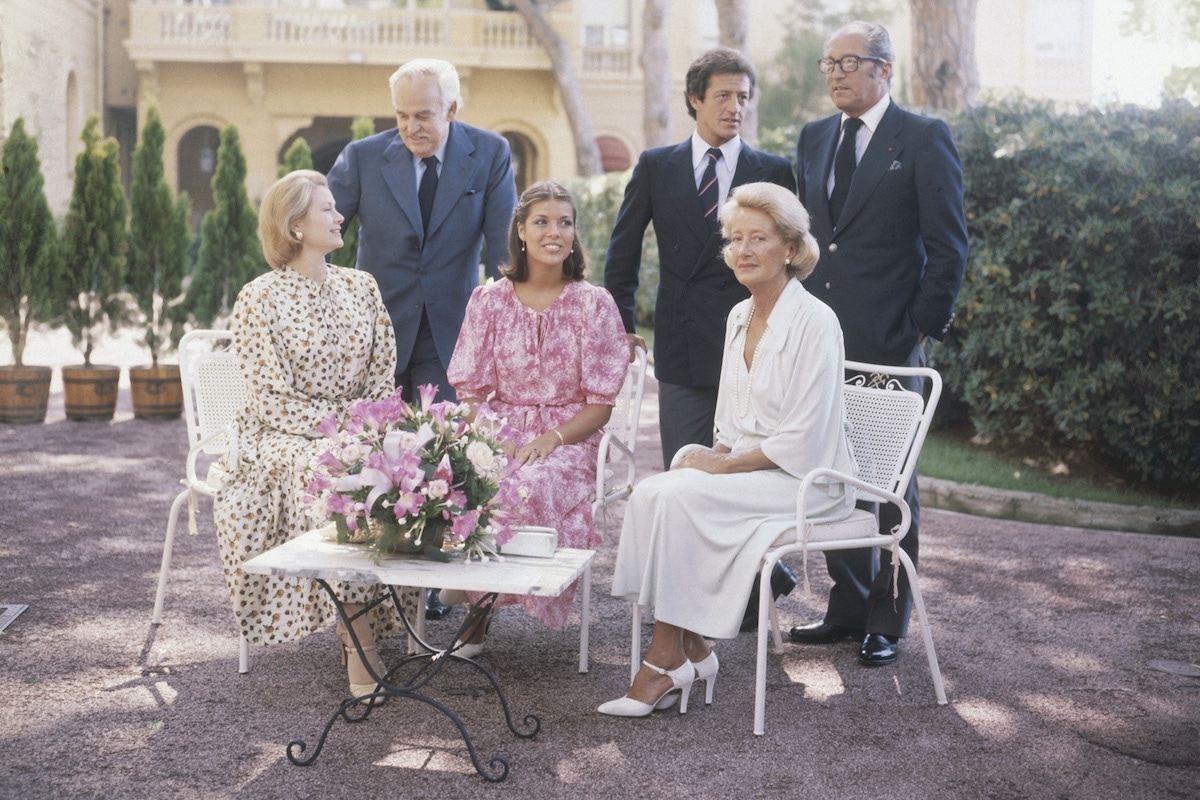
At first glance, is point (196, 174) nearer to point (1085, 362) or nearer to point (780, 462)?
point (1085, 362)

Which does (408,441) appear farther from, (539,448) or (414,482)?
(539,448)

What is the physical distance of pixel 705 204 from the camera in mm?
5117

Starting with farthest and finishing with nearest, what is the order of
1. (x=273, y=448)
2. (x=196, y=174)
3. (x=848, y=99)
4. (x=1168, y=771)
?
(x=196, y=174) → (x=848, y=99) → (x=273, y=448) → (x=1168, y=771)

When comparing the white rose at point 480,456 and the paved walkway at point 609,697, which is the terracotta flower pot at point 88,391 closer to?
the paved walkway at point 609,697

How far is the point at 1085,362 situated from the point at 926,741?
15.6ft

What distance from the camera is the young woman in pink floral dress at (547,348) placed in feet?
15.7

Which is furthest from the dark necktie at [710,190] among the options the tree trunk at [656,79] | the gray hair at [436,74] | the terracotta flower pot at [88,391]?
the tree trunk at [656,79]

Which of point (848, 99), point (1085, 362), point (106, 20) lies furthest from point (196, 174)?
point (848, 99)

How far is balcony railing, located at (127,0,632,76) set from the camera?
2745 centimetres

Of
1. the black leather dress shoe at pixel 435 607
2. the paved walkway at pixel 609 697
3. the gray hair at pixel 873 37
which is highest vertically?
the gray hair at pixel 873 37

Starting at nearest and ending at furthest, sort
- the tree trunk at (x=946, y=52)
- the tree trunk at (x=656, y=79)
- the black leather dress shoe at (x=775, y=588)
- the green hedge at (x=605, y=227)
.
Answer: the black leather dress shoe at (x=775, y=588), the tree trunk at (x=946, y=52), the green hedge at (x=605, y=227), the tree trunk at (x=656, y=79)

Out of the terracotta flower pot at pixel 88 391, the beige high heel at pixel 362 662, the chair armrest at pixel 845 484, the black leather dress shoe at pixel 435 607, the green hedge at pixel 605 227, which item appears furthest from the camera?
the green hedge at pixel 605 227

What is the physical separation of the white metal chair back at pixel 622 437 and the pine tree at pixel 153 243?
6300 millimetres

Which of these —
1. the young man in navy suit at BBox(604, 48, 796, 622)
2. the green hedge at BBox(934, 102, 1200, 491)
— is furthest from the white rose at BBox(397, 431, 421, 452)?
the green hedge at BBox(934, 102, 1200, 491)
